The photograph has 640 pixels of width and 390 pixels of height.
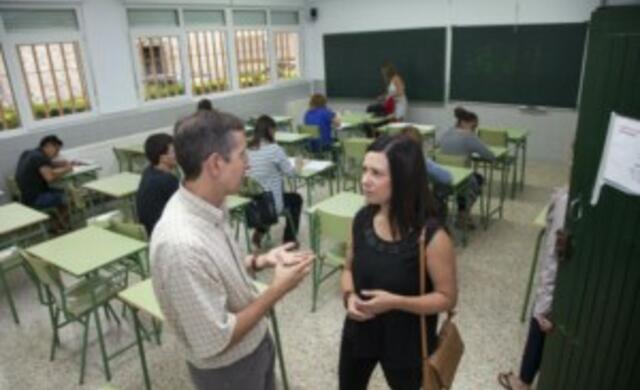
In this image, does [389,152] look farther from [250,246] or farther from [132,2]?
[132,2]

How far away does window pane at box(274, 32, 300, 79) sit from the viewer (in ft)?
29.8

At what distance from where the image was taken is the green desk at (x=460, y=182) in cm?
406

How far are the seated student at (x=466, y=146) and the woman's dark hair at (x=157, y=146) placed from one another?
111 inches

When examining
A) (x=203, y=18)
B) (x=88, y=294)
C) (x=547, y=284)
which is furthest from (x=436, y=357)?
(x=203, y=18)

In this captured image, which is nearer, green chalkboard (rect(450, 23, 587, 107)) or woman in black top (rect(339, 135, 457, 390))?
woman in black top (rect(339, 135, 457, 390))

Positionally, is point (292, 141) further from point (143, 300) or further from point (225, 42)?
point (143, 300)

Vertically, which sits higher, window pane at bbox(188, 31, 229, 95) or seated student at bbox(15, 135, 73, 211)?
window pane at bbox(188, 31, 229, 95)

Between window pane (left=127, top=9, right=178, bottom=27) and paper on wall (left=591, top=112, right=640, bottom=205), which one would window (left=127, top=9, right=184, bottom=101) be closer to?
window pane (left=127, top=9, right=178, bottom=27)

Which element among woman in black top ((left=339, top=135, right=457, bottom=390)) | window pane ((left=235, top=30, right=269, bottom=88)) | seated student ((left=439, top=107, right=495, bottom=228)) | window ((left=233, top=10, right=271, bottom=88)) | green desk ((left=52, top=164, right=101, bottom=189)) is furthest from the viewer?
window pane ((left=235, top=30, right=269, bottom=88))

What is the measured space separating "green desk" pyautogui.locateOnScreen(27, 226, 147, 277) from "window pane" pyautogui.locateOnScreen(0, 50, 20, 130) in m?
3.17

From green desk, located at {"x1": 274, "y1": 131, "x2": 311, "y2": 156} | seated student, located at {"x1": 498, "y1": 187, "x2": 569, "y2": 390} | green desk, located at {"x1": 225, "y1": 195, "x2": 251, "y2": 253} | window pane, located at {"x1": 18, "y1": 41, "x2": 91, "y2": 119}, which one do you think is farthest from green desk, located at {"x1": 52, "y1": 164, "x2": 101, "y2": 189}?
seated student, located at {"x1": 498, "y1": 187, "x2": 569, "y2": 390}

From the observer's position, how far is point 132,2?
20.8 ft

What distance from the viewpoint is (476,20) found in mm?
7254

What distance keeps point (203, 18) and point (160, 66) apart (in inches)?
43.6
